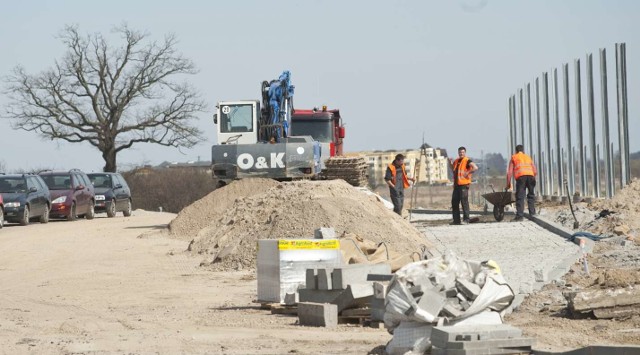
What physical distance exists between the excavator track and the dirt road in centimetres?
972

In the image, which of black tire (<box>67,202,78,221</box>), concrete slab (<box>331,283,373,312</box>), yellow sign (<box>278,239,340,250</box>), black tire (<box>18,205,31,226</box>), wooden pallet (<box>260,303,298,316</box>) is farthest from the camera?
black tire (<box>67,202,78,221</box>)

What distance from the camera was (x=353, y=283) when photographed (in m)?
13.2

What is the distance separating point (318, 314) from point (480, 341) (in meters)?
3.64

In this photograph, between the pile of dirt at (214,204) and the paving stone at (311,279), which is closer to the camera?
the paving stone at (311,279)

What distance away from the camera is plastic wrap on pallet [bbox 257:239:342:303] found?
49.0 feet

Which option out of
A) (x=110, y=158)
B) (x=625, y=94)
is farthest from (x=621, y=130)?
(x=110, y=158)

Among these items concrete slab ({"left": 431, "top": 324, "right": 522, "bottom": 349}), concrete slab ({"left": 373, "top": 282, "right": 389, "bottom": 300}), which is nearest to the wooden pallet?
concrete slab ({"left": 373, "top": 282, "right": 389, "bottom": 300})

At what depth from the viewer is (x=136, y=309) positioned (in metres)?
15.2

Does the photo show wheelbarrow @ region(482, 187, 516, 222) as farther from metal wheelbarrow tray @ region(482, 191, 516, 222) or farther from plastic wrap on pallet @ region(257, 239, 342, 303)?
plastic wrap on pallet @ region(257, 239, 342, 303)

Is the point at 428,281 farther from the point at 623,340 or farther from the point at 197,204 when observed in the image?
the point at 197,204

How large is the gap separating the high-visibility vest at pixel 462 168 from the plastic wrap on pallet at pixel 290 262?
46.0 ft

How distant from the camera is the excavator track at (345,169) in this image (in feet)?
121

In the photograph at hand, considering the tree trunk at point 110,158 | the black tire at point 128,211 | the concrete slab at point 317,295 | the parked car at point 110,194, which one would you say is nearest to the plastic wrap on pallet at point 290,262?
the concrete slab at point 317,295

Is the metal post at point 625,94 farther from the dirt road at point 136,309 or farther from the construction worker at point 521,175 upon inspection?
the dirt road at point 136,309
